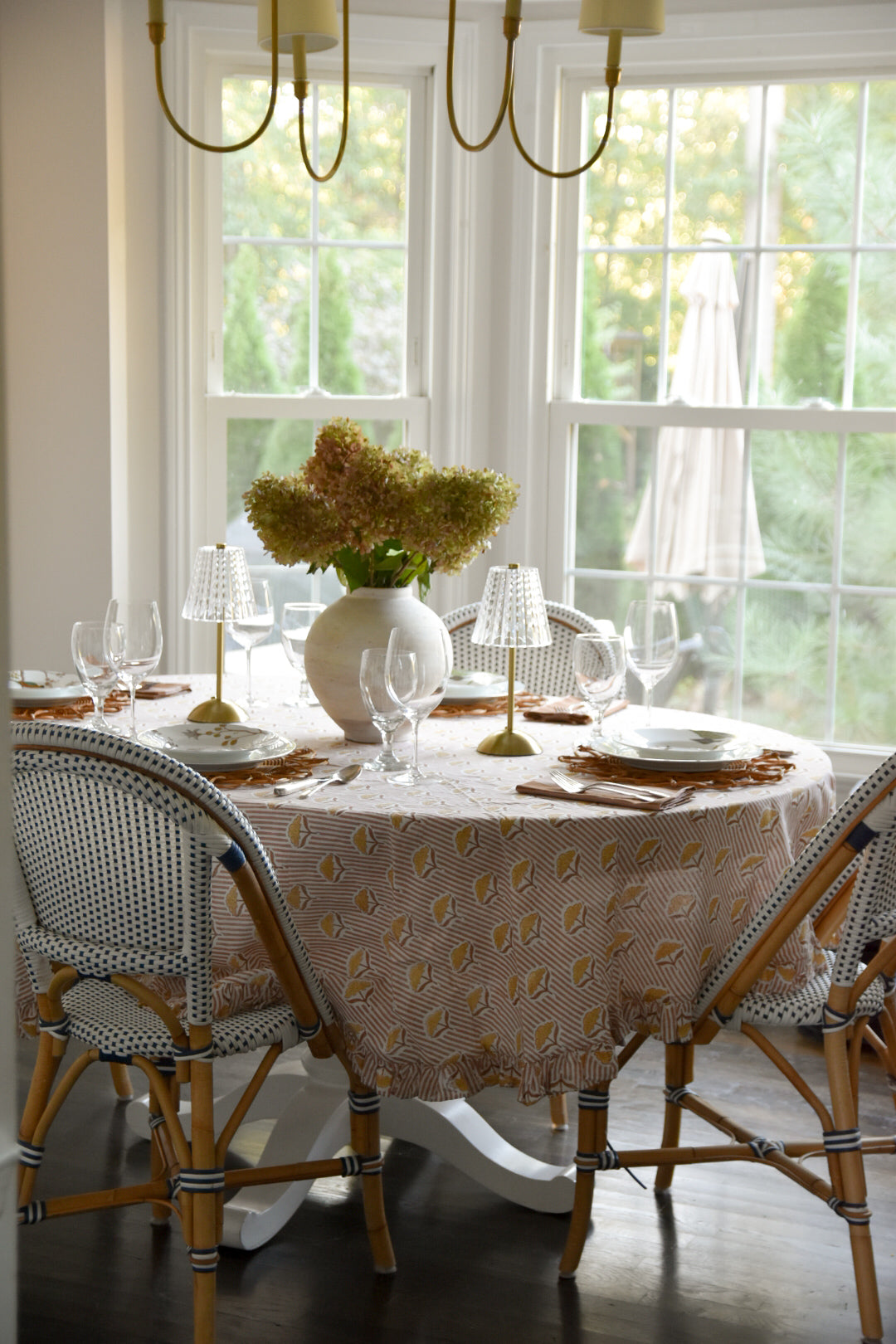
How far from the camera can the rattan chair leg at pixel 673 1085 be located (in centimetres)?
239

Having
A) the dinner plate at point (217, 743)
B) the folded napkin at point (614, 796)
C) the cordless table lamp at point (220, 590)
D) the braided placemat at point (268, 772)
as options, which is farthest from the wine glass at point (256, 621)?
the folded napkin at point (614, 796)

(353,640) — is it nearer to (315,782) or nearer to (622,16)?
(315,782)

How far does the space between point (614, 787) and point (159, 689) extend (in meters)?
1.08

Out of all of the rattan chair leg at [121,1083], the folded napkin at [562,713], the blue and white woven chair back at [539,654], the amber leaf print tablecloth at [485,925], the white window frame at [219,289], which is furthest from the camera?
the white window frame at [219,289]

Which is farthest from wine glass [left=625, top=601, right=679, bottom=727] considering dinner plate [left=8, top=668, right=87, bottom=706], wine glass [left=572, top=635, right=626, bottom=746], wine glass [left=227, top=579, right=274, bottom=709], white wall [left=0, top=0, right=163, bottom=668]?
white wall [left=0, top=0, right=163, bottom=668]

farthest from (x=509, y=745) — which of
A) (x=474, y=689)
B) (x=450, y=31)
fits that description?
(x=450, y=31)

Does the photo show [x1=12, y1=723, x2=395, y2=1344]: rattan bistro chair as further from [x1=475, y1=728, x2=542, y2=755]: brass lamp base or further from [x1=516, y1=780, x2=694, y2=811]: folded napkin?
[x1=475, y1=728, x2=542, y2=755]: brass lamp base

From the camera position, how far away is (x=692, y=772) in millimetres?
2197

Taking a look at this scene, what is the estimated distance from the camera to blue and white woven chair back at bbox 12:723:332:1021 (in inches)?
67.8

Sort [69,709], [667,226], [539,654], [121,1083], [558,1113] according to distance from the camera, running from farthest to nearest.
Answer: [667,226]
[539,654]
[121,1083]
[558,1113]
[69,709]

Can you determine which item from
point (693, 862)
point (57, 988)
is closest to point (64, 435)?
point (57, 988)

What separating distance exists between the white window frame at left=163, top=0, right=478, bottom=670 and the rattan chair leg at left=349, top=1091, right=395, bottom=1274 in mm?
1947

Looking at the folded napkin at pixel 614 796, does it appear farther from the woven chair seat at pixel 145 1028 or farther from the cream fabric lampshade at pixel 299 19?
the cream fabric lampshade at pixel 299 19

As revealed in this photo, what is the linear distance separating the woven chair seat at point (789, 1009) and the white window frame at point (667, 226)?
62.8 inches
